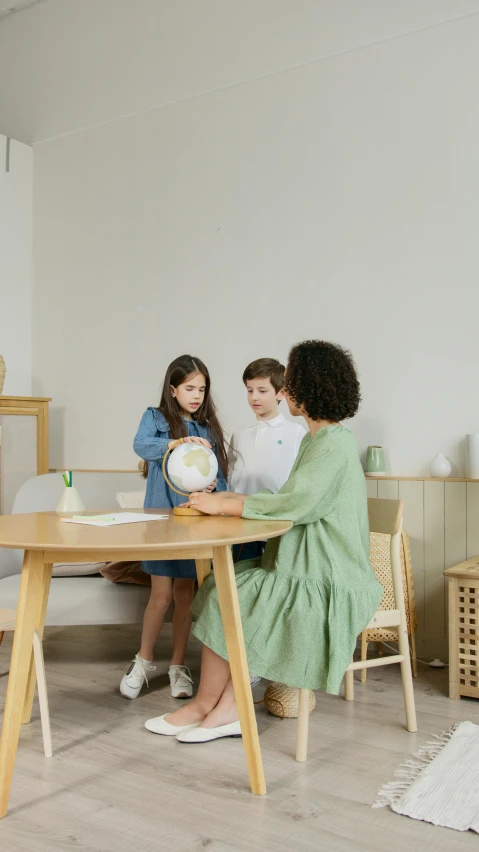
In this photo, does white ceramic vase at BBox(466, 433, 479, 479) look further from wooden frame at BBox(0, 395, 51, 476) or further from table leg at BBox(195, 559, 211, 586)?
wooden frame at BBox(0, 395, 51, 476)

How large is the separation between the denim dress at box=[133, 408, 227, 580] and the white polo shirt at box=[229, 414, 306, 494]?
0.19 metres

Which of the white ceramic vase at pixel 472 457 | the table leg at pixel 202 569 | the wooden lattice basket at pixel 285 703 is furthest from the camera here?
the white ceramic vase at pixel 472 457

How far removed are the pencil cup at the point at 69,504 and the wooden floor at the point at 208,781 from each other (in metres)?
0.69

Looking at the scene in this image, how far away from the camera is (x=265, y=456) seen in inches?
119

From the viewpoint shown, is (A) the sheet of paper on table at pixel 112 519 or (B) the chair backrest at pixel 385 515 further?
(B) the chair backrest at pixel 385 515

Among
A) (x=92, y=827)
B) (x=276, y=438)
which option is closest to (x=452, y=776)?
(x=92, y=827)

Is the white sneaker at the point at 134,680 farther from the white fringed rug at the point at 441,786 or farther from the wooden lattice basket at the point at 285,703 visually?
the white fringed rug at the point at 441,786

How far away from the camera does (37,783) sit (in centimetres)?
209

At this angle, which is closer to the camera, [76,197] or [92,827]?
[92,827]

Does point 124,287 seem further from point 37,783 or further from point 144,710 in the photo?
point 37,783

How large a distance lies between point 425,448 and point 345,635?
133 cm

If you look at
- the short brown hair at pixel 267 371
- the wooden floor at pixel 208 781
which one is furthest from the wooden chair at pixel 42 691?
the short brown hair at pixel 267 371

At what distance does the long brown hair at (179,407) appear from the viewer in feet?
9.03

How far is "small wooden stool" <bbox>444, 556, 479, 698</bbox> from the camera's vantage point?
9.16 ft
